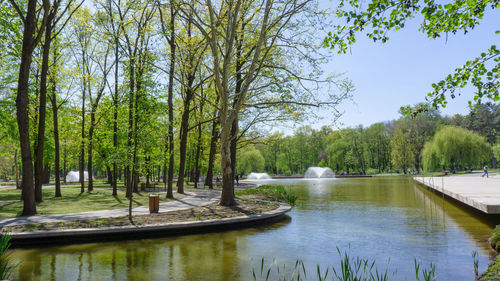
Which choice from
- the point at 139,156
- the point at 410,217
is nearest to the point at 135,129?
the point at 139,156

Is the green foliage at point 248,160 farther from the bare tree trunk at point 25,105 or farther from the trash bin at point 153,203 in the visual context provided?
the bare tree trunk at point 25,105

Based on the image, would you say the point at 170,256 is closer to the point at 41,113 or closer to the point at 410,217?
the point at 410,217

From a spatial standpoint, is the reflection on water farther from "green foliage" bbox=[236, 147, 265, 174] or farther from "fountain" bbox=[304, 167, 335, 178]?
"fountain" bbox=[304, 167, 335, 178]

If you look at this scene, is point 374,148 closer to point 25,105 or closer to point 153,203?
point 153,203

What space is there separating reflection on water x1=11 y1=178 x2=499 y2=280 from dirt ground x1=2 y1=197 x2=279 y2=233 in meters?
1.11

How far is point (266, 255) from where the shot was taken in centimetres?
912

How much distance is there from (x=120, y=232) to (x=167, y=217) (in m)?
2.26

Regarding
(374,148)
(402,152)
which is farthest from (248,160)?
(374,148)

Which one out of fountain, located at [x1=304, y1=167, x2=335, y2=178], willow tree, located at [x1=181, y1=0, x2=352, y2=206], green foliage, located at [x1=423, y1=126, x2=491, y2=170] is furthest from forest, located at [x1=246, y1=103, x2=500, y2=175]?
willow tree, located at [x1=181, y1=0, x2=352, y2=206]

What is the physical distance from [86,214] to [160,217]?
10.7 feet

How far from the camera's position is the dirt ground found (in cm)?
1088

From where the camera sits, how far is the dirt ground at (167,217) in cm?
1088

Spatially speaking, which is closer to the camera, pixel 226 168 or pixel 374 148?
pixel 226 168

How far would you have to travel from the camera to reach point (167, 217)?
A: 1283 centimetres
